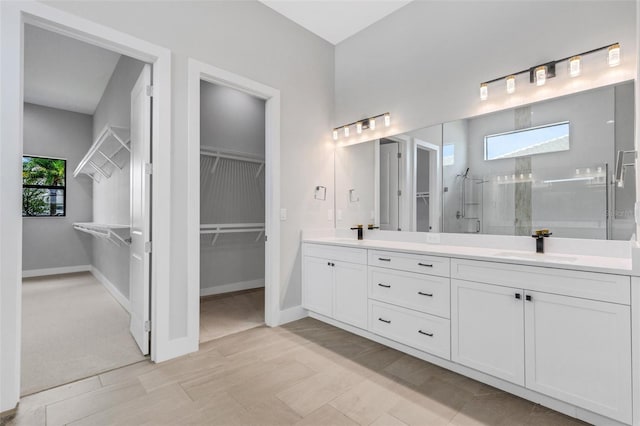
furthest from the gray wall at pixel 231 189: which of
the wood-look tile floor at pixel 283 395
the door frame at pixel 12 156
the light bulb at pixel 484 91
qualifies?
the light bulb at pixel 484 91

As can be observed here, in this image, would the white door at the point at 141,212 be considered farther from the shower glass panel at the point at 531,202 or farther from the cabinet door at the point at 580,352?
the cabinet door at the point at 580,352

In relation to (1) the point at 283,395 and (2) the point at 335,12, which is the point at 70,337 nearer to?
(1) the point at 283,395

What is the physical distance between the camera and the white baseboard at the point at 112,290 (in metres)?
3.82

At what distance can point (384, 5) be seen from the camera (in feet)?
10.4

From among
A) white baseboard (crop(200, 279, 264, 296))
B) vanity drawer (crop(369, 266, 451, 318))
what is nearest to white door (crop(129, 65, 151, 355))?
white baseboard (crop(200, 279, 264, 296))

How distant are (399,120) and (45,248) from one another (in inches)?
269

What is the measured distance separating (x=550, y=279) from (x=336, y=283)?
1759 millimetres

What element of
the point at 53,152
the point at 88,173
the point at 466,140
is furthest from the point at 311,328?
the point at 53,152

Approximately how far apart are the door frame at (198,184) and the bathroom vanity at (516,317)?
87 cm

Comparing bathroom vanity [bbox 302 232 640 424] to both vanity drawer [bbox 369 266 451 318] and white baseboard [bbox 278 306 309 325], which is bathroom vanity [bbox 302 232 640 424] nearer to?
vanity drawer [bbox 369 266 451 318]

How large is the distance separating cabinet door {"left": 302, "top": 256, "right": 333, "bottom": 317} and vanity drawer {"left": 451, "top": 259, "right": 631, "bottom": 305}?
132cm

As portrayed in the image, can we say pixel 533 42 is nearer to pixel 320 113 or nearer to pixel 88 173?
pixel 320 113

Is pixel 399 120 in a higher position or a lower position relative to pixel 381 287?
higher

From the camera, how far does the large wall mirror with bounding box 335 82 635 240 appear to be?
2.00 meters
